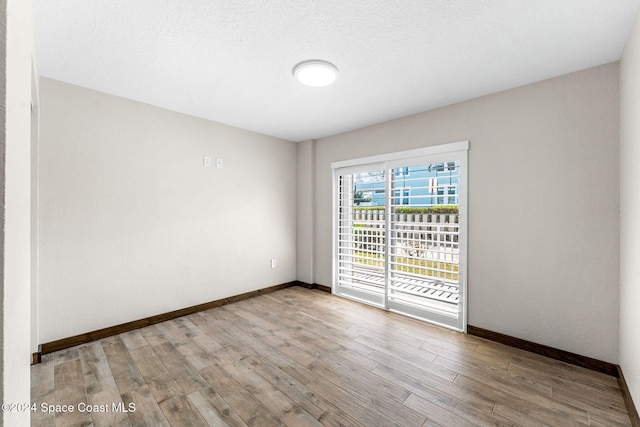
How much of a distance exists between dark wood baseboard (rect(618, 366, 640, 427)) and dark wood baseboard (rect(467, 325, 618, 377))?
100 millimetres

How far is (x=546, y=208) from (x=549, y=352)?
1.19m

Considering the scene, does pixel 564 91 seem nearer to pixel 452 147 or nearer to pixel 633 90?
pixel 633 90

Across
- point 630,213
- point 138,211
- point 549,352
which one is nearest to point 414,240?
point 549,352

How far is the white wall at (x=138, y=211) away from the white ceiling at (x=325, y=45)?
1.24 ft

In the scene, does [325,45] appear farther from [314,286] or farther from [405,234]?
[314,286]

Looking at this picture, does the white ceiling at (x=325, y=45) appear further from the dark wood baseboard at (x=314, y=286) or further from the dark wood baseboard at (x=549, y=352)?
the dark wood baseboard at (x=314, y=286)

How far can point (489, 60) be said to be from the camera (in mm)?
1990

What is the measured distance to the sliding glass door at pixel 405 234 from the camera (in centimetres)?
275

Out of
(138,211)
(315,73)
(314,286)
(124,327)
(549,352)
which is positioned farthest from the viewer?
(314,286)

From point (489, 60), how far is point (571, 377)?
2.39 m

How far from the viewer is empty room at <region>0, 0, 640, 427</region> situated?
161 centimetres

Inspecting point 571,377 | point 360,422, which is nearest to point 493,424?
point 360,422

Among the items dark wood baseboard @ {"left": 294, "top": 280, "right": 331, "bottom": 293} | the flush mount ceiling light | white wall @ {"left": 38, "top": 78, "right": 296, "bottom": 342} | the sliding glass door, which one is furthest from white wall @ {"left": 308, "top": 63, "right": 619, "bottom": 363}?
white wall @ {"left": 38, "top": 78, "right": 296, "bottom": 342}

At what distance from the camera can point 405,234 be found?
10.3 feet
